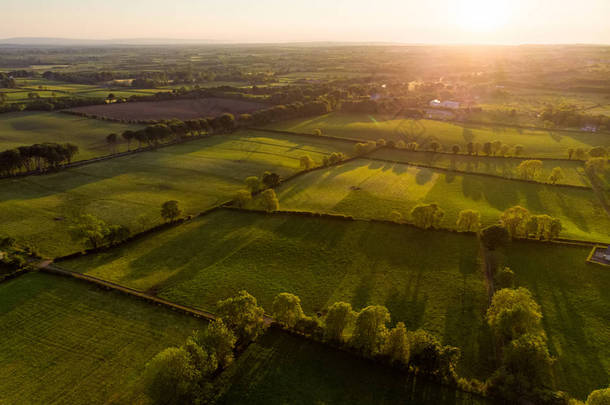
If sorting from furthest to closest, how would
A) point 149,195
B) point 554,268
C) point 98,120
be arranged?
1. point 98,120
2. point 149,195
3. point 554,268

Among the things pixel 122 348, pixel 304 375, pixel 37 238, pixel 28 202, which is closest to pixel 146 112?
pixel 28 202

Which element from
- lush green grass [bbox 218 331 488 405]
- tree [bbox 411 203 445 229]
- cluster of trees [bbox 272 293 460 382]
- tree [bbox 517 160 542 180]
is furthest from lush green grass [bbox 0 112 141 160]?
tree [bbox 517 160 542 180]

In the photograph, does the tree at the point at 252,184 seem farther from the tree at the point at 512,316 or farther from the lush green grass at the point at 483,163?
the tree at the point at 512,316

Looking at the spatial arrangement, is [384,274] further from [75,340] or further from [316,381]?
[75,340]

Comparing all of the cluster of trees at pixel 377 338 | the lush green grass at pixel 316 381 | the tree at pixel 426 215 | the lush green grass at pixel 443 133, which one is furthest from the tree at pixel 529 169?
the lush green grass at pixel 316 381

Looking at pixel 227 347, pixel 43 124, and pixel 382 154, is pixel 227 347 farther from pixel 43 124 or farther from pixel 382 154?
pixel 43 124

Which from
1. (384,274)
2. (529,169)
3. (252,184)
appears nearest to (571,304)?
(384,274)
